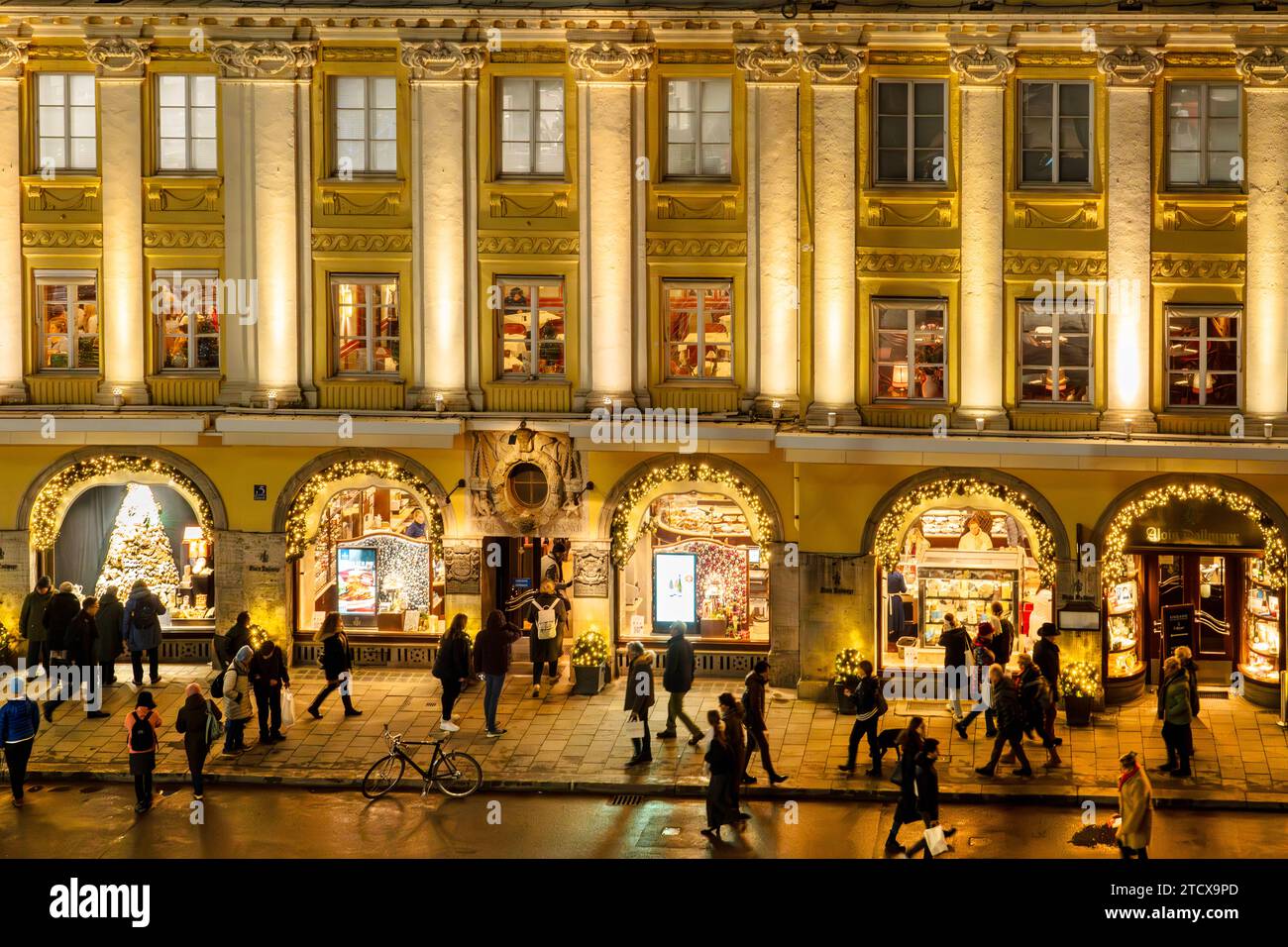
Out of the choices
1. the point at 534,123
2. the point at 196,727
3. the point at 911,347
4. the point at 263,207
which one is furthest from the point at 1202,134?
the point at 196,727

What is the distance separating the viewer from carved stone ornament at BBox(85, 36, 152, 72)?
32.2 metres

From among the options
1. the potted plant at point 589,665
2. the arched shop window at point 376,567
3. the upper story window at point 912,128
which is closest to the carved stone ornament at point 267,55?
the arched shop window at point 376,567

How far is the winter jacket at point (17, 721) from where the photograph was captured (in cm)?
2628

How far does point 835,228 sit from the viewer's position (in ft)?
103

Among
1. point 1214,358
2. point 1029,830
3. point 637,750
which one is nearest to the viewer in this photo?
point 1029,830

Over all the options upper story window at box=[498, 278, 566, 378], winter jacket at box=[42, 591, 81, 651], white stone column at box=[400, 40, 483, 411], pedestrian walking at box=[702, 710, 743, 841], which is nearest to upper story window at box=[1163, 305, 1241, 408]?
upper story window at box=[498, 278, 566, 378]

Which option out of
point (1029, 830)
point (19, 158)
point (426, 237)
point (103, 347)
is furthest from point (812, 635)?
point (19, 158)

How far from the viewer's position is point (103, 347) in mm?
33031

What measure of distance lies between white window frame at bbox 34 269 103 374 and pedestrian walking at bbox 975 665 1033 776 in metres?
15.8

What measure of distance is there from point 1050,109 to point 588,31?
7.38 m

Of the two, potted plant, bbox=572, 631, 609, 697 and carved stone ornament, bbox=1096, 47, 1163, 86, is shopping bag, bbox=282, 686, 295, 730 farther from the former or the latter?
carved stone ornament, bbox=1096, 47, 1163, 86

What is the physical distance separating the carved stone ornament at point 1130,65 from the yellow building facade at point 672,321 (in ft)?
0.24

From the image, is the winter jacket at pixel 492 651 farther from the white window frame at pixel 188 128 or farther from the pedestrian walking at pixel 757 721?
the white window frame at pixel 188 128

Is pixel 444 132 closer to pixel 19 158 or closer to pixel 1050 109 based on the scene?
pixel 19 158
